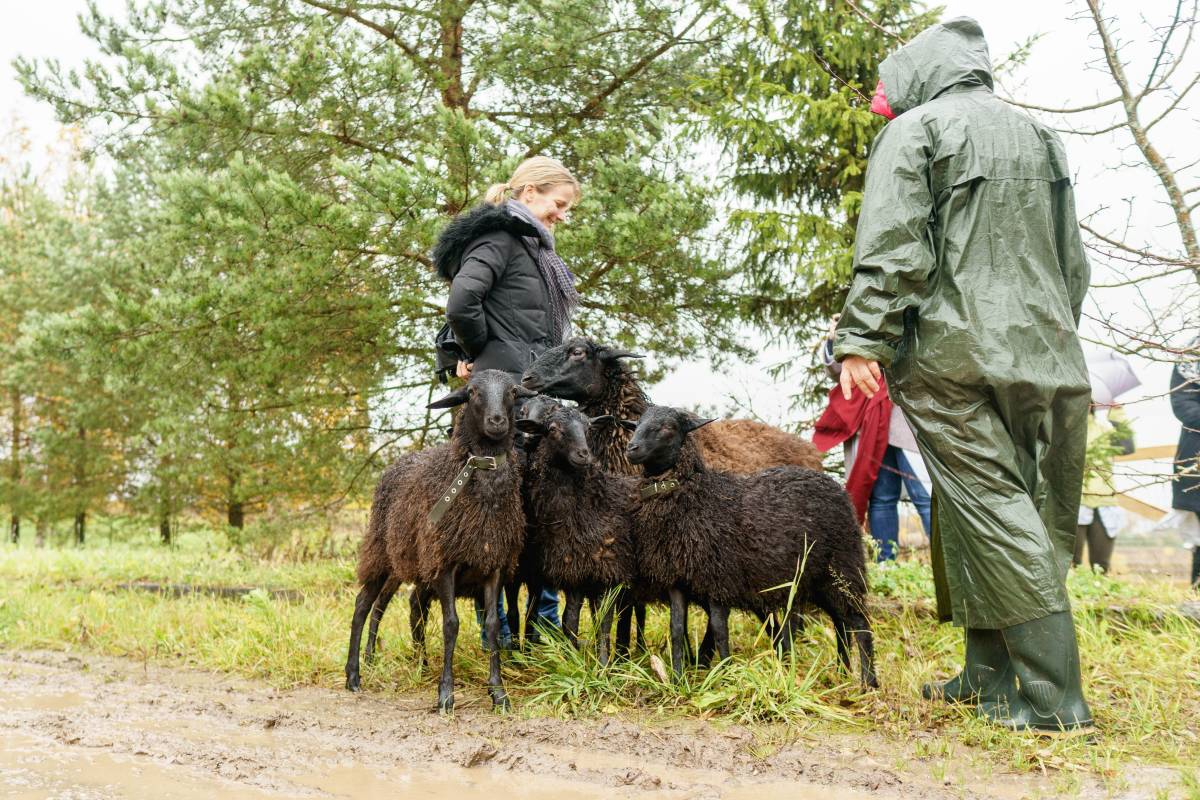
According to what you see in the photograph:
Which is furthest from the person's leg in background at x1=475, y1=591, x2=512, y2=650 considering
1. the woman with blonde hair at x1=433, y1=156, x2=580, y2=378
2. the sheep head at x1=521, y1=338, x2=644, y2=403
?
the woman with blonde hair at x1=433, y1=156, x2=580, y2=378

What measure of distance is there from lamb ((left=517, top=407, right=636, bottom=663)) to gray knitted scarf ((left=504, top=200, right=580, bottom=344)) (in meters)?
1.06

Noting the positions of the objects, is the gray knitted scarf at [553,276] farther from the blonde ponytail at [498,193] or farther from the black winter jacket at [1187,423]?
the black winter jacket at [1187,423]

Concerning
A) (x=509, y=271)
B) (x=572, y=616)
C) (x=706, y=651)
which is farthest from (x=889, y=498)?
(x=509, y=271)

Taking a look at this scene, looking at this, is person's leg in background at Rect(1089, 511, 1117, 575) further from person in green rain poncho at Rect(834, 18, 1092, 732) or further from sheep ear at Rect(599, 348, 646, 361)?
sheep ear at Rect(599, 348, 646, 361)

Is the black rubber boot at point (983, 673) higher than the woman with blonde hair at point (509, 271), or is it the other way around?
the woman with blonde hair at point (509, 271)

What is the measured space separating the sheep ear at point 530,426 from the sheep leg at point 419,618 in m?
1.19

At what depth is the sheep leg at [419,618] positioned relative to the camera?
5.58 metres

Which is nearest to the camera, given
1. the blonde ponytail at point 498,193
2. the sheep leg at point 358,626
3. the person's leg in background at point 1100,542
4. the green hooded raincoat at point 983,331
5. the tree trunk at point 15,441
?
the green hooded raincoat at point 983,331

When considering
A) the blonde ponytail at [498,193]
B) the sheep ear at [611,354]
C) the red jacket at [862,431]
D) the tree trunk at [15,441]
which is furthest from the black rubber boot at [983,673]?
the tree trunk at [15,441]

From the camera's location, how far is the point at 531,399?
5.36m

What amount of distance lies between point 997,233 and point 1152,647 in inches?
110

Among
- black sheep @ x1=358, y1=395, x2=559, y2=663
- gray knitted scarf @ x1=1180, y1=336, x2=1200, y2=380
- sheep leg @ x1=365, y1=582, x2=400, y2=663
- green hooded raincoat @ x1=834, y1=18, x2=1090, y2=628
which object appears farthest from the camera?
sheep leg @ x1=365, y1=582, x2=400, y2=663

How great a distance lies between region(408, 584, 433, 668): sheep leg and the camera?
5578 mm

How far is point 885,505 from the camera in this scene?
25.3 feet
